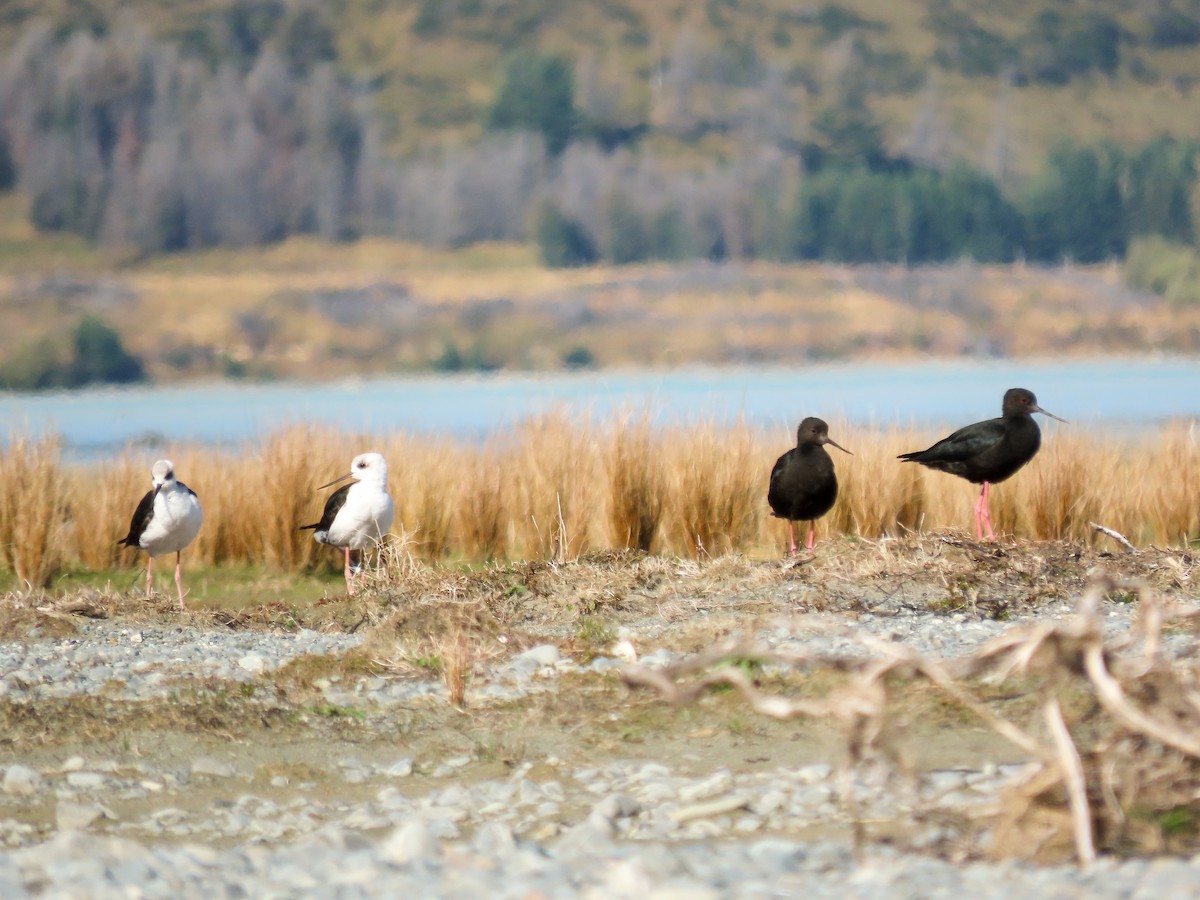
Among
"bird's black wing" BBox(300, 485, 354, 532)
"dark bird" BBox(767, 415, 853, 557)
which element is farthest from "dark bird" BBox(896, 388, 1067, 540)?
"bird's black wing" BBox(300, 485, 354, 532)

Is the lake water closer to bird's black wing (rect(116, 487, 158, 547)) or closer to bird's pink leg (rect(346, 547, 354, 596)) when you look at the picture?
bird's pink leg (rect(346, 547, 354, 596))

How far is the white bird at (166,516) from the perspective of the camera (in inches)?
344

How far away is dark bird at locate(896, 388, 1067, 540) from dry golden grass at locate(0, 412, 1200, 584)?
3.54 feet

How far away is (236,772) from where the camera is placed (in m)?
5.21

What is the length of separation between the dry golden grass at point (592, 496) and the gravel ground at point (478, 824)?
398 cm

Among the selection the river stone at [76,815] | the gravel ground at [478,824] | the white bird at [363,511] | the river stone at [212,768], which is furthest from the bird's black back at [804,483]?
the river stone at [76,815]

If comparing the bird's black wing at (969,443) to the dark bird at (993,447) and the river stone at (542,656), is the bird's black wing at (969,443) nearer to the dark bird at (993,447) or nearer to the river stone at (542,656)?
the dark bird at (993,447)

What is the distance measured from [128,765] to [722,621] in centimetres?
245

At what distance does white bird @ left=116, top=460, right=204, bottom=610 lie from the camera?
8.73 metres

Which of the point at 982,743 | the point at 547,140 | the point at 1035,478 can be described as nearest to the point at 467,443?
the point at 1035,478

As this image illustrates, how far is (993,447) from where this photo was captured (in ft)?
29.5

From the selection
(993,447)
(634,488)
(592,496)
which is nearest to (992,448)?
(993,447)

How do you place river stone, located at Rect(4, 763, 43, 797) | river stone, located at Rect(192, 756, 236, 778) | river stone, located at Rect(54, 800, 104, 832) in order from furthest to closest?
river stone, located at Rect(192, 756, 236, 778) → river stone, located at Rect(4, 763, 43, 797) → river stone, located at Rect(54, 800, 104, 832)

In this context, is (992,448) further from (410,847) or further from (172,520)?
(410,847)
